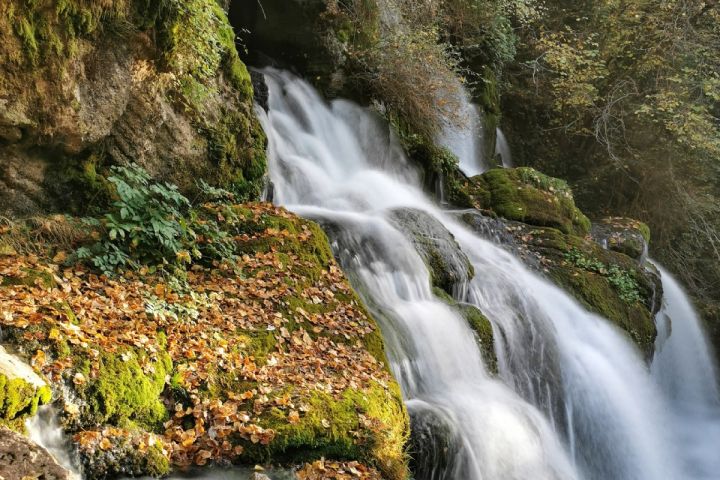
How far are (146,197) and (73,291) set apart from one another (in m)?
1.39

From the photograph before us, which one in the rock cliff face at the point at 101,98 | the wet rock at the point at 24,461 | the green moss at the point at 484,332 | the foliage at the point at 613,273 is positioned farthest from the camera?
the foliage at the point at 613,273

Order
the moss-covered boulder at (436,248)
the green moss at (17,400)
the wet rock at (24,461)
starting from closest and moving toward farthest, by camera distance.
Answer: the wet rock at (24,461) → the green moss at (17,400) → the moss-covered boulder at (436,248)

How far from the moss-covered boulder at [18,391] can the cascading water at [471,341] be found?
312cm

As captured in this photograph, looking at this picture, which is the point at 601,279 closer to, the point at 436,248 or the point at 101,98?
the point at 436,248

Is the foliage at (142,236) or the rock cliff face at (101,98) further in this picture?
the rock cliff face at (101,98)

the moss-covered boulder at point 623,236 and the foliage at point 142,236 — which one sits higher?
the moss-covered boulder at point 623,236

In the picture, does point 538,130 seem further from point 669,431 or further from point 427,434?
point 427,434

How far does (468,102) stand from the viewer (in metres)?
15.7

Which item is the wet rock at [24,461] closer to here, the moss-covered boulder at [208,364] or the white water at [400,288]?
the moss-covered boulder at [208,364]

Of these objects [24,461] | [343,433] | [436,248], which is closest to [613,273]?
[436,248]

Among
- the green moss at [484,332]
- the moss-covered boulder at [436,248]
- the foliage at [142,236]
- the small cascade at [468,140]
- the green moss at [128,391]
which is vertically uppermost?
the small cascade at [468,140]

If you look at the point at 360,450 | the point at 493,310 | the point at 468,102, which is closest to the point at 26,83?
the point at 360,450

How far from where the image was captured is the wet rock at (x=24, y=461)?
2539 mm

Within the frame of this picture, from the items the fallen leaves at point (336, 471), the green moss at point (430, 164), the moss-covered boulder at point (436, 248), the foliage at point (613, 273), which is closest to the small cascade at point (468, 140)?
the green moss at point (430, 164)
